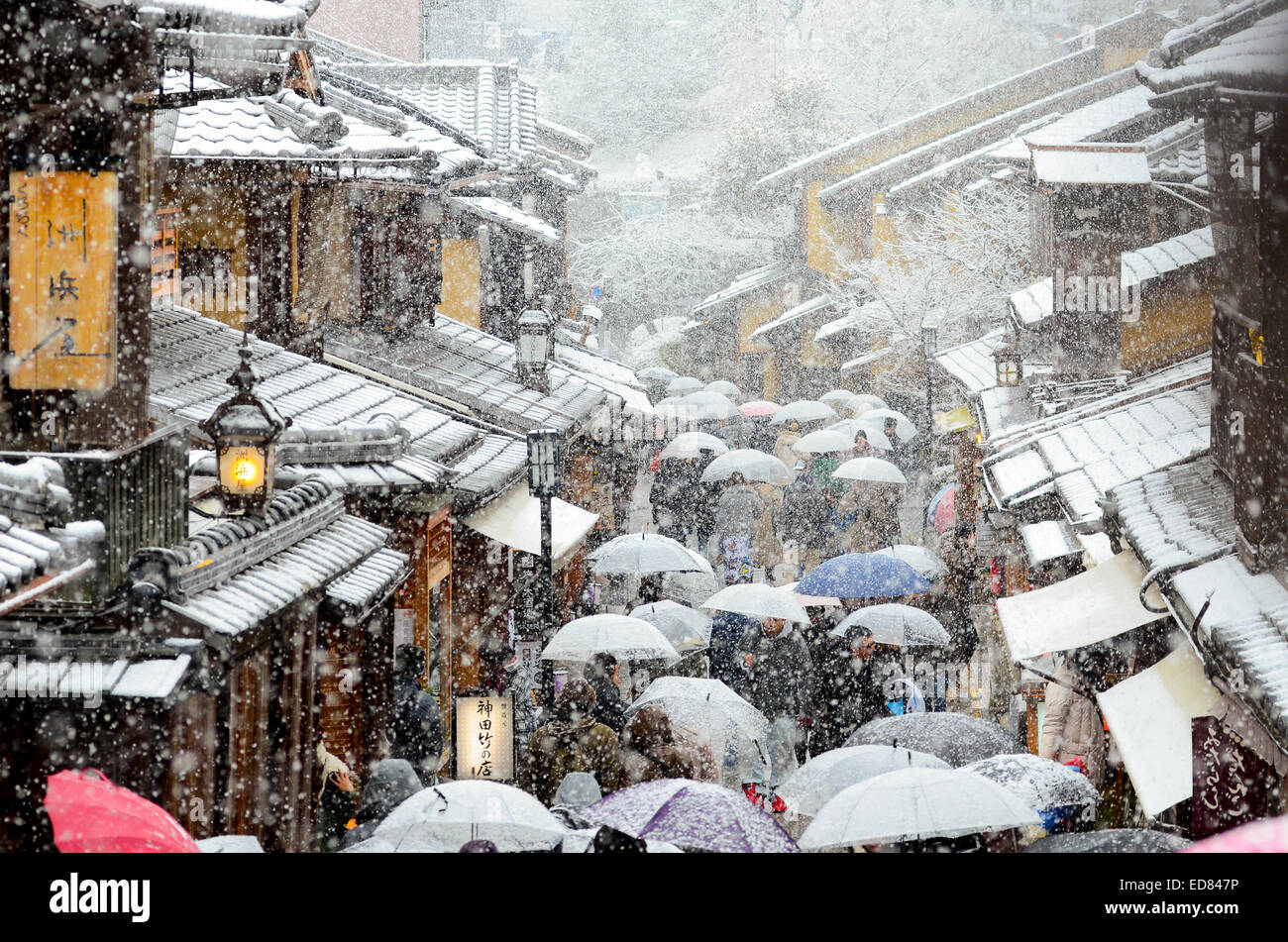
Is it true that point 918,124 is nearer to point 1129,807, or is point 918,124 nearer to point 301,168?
point 301,168

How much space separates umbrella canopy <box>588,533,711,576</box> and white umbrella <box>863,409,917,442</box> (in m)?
10.9

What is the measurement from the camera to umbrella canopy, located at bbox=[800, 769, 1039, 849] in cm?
636

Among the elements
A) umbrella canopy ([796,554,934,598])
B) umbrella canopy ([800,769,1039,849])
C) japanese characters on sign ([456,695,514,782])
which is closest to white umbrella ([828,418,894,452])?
umbrella canopy ([796,554,934,598])

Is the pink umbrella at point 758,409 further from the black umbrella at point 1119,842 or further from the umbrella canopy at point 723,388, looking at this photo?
the black umbrella at point 1119,842

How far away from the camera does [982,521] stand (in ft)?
54.6

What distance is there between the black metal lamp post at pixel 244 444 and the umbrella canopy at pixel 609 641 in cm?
359

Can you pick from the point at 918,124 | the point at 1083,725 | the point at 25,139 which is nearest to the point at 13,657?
the point at 25,139

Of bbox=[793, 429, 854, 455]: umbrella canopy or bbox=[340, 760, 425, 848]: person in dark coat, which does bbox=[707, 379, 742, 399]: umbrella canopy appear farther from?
bbox=[340, 760, 425, 848]: person in dark coat

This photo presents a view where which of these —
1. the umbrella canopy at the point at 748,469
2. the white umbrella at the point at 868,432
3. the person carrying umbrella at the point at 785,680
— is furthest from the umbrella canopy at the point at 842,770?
the white umbrella at the point at 868,432

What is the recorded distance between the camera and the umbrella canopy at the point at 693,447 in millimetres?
22438

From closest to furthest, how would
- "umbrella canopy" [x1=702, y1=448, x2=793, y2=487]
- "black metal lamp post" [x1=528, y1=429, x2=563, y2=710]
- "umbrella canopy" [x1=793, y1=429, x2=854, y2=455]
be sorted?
1. "black metal lamp post" [x1=528, y1=429, x2=563, y2=710]
2. "umbrella canopy" [x1=702, y1=448, x2=793, y2=487]
3. "umbrella canopy" [x1=793, y1=429, x2=854, y2=455]

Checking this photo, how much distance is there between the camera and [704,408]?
28.2 meters

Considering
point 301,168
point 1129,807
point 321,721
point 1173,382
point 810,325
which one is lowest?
point 810,325
